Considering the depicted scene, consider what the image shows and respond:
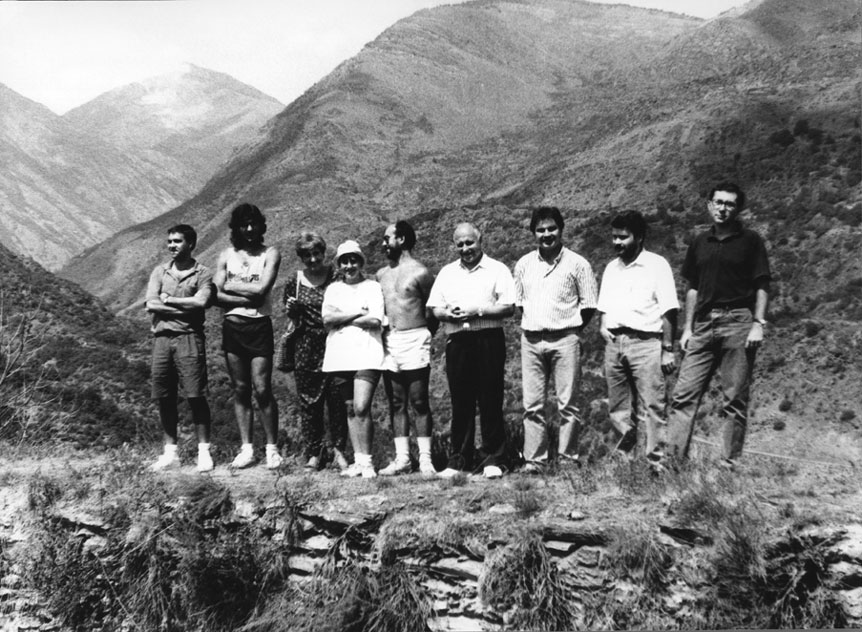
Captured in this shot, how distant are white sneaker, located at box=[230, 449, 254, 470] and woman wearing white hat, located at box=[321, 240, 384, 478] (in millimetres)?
858

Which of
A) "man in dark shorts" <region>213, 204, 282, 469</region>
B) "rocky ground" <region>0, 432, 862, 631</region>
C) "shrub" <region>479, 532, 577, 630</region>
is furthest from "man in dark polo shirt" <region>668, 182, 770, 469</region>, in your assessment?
"man in dark shorts" <region>213, 204, 282, 469</region>

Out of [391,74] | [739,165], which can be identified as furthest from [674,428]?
[391,74]

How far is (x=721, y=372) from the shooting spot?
530 centimetres

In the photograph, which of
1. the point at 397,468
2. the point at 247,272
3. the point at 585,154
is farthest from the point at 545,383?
the point at 585,154

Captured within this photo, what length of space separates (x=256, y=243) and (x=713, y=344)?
3373 mm

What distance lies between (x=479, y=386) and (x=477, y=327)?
1.36 ft

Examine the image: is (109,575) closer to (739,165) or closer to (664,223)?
(664,223)

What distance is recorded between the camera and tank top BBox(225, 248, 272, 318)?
6121mm

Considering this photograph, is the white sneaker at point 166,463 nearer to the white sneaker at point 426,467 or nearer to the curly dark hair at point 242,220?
the curly dark hair at point 242,220

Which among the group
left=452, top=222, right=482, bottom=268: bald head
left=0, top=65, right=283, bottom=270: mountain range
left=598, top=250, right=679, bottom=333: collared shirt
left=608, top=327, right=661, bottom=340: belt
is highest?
left=0, top=65, right=283, bottom=270: mountain range

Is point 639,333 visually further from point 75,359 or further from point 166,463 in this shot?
point 75,359

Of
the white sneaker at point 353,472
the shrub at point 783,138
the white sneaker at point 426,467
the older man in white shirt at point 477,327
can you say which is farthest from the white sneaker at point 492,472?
the shrub at point 783,138

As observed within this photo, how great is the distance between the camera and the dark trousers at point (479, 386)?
222 inches

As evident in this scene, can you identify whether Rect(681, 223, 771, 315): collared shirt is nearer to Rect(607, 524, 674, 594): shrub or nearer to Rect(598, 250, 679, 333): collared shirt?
Rect(598, 250, 679, 333): collared shirt
